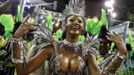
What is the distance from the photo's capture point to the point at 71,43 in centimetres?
388

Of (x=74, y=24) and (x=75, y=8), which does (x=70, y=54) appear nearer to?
(x=74, y=24)

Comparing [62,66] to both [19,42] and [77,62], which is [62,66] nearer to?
[77,62]

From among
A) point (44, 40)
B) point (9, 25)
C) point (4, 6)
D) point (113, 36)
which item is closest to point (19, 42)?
point (44, 40)

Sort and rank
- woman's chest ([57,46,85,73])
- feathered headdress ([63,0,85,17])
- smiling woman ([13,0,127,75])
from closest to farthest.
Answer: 1. smiling woman ([13,0,127,75])
2. woman's chest ([57,46,85,73])
3. feathered headdress ([63,0,85,17])

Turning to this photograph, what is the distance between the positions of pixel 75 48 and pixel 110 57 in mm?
408

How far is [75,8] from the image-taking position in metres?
3.97

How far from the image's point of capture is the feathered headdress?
3920 mm

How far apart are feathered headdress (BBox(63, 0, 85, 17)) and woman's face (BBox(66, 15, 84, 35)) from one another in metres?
0.09

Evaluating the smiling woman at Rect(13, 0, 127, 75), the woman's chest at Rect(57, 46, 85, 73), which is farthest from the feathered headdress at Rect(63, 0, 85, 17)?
the woman's chest at Rect(57, 46, 85, 73)

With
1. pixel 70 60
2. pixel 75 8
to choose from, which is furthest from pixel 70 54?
pixel 75 8

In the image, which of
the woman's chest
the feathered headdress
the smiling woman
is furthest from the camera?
the feathered headdress

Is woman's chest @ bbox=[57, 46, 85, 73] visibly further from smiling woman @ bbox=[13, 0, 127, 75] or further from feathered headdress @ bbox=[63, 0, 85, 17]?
feathered headdress @ bbox=[63, 0, 85, 17]

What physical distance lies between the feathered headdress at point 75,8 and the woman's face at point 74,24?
87 millimetres

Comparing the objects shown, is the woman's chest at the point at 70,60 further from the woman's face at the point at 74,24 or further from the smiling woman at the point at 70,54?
the woman's face at the point at 74,24
